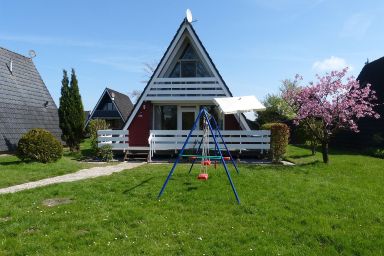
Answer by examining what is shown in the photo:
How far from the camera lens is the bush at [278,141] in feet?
52.0

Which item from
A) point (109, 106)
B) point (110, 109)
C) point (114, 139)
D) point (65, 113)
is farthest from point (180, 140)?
point (109, 106)

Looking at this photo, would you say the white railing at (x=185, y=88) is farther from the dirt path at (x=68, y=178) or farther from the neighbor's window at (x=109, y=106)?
the neighbor's window at (x=109, y=106)

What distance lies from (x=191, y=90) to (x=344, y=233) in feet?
42.1

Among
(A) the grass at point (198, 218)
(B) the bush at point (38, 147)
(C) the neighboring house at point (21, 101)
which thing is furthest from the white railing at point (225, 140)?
(C) the neighboring house at point (21, 101)

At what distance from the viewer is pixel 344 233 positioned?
6.27 metres

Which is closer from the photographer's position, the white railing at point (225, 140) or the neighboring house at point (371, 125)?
the white railing at point (225, 140)

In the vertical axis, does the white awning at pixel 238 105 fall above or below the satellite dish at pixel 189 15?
below

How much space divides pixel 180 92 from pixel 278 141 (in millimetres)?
5296

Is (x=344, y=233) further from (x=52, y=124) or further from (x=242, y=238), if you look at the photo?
(x=52, y=124)

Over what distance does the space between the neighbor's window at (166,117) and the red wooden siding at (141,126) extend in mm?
714

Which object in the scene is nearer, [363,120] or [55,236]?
[55,236]

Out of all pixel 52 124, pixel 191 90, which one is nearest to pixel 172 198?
pixel 191 90

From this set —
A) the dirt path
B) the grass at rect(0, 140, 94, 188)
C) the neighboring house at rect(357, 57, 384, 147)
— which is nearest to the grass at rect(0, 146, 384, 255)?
the dirt path

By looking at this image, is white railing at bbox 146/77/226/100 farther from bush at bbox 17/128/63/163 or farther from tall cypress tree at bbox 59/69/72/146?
bush at bbox 17/128/63/163
